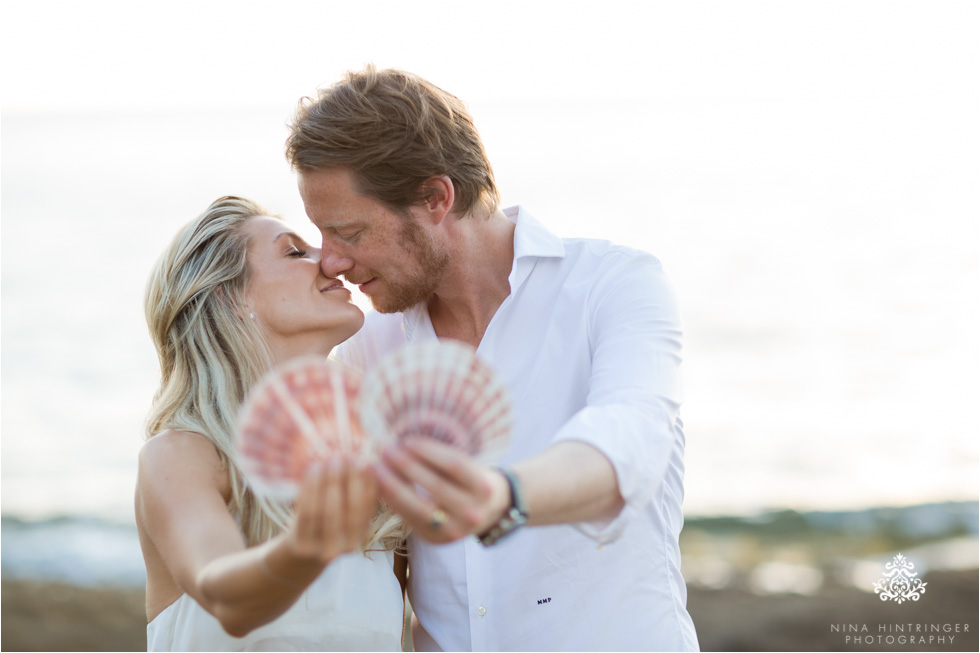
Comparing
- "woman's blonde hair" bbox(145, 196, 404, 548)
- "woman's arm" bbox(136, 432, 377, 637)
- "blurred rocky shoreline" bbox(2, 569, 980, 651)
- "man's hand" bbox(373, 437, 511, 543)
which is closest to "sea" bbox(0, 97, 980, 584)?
"blurred rocky shoreline" bbox(2, 569, 980, 651)

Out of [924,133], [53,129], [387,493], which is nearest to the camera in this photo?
[387,493]

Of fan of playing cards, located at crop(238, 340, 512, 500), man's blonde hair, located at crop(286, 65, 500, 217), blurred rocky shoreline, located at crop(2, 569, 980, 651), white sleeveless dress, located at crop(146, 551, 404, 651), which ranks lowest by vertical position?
blurred rocky shoreline, located at crop(2, 569, 980, 651)

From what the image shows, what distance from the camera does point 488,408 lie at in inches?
69.2

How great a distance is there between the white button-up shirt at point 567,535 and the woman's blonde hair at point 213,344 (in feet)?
1.22

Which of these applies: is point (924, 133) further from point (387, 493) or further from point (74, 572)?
point (387, 493)

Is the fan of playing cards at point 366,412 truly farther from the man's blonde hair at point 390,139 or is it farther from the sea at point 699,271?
the sea at point 699,271

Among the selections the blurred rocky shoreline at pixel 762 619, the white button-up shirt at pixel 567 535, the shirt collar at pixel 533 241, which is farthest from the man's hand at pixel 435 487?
the blurred rocky shoreline at pixel 762 619

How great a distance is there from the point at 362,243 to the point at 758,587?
7.84m

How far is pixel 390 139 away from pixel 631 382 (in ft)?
5.38

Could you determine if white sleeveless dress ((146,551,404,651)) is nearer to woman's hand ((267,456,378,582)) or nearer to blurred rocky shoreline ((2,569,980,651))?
woman's hand ((267,456,378,582))

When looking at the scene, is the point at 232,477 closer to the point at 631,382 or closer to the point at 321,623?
the point at 321,623

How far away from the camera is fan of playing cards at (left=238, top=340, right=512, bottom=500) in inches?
63.8

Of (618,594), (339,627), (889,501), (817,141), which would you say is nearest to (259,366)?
(339,627)

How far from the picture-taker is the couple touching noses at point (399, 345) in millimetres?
2244
